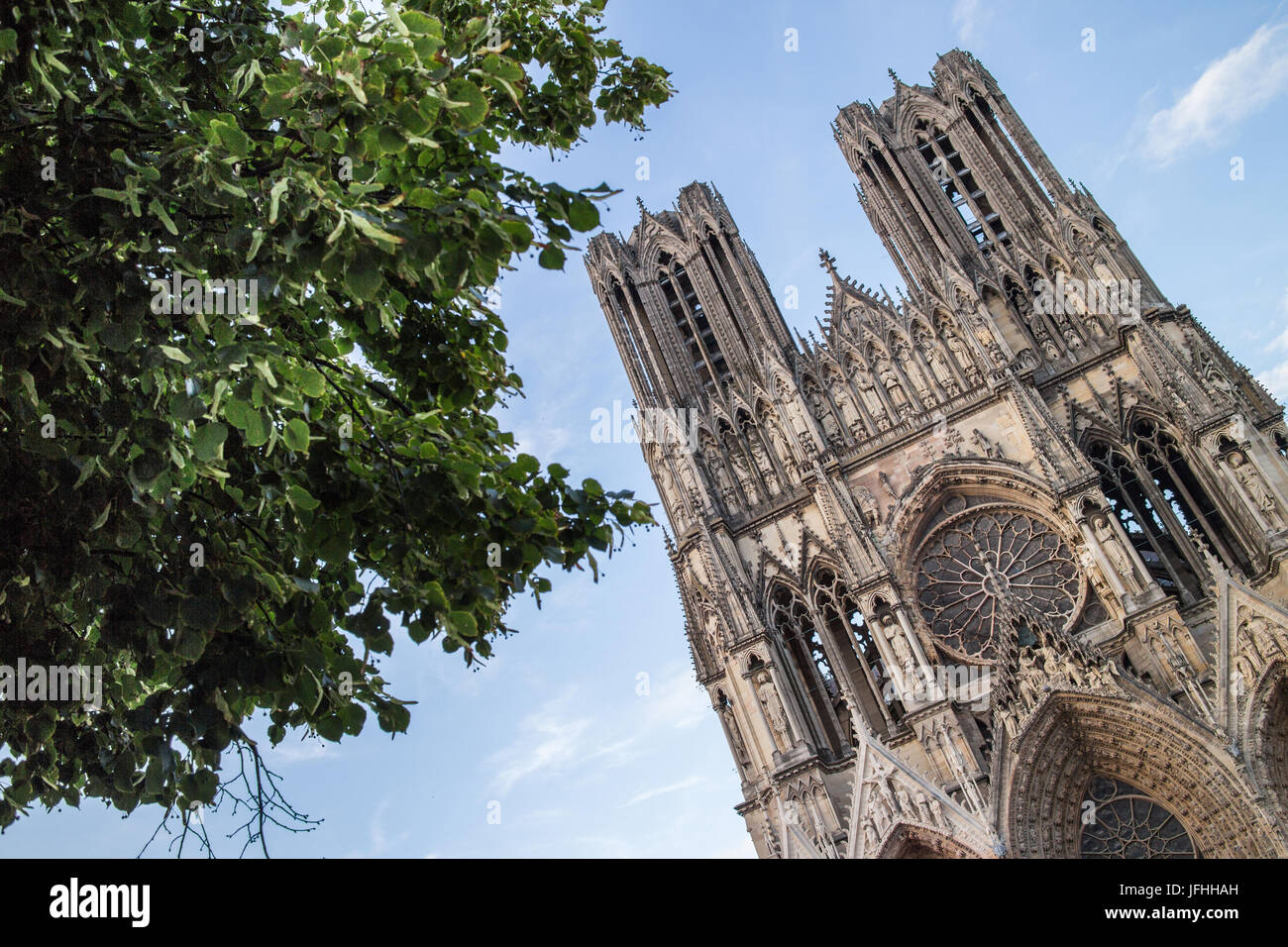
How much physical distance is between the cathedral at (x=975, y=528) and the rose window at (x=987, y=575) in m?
0.06

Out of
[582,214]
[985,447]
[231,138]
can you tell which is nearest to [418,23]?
[231,138]

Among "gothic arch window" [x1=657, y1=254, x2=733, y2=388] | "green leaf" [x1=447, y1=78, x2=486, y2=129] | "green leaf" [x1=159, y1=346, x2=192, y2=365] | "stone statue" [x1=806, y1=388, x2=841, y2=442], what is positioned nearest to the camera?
"green leaf" [x1=159, y1=346, x2=192, y2=365]

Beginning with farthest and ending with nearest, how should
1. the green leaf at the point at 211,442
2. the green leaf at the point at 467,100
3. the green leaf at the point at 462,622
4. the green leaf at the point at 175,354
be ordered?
the green leaf at the point at 462,622, the green leaf at the point at 467,100, the green leaf at the point at 175,354, the green leaf at the point at 211,442

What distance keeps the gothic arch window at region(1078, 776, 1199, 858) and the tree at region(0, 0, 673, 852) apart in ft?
52.1

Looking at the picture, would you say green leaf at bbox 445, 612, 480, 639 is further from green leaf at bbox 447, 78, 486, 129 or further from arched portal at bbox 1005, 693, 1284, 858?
arched portal at bbox 1005, 693, 1284, 858

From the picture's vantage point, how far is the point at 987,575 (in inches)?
856

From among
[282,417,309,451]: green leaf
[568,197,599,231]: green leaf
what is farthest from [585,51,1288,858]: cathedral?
[282,417,309,451]: green leaf

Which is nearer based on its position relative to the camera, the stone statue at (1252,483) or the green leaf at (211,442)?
the green leaf at (211,442)

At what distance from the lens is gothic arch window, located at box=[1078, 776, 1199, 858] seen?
59.2 feet

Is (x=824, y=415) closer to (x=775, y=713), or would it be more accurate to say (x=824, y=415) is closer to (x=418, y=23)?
(x=775, y=713)

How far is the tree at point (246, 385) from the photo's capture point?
5105 millimetres

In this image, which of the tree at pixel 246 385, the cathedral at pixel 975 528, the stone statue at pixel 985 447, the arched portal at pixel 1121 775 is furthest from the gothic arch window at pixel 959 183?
the tree at pixel 246 385

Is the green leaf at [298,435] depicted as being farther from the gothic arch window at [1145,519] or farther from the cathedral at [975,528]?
the gothic arch window at [1145,519]

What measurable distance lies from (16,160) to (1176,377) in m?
20.9
